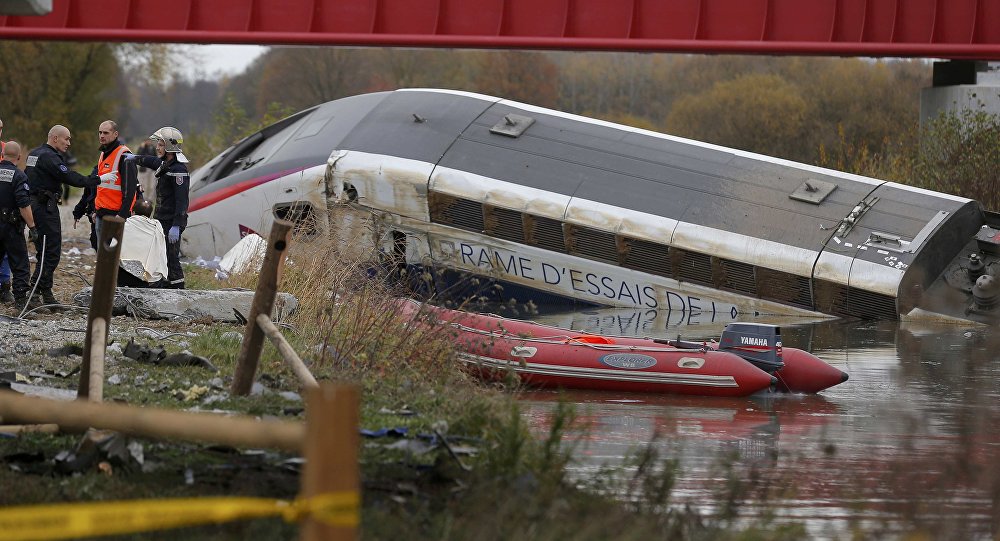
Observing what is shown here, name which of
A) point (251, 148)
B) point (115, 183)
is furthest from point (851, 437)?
point (251, 148)

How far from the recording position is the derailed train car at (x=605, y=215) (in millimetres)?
18156

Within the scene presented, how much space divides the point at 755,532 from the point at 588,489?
1.41 m

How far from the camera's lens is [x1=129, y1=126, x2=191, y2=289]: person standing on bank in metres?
14.3

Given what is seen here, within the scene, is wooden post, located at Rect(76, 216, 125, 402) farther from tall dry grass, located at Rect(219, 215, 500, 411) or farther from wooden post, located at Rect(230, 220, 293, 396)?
tall dry grass, located at Rect(219, 215, 500, 411)

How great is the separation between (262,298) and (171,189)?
26.7 ft

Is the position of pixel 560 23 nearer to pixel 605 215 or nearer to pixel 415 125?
pixel 605 215

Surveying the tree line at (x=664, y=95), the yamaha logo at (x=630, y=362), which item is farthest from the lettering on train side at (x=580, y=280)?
the yamaha logo at (x=630, y=362)

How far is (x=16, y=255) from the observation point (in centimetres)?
1294

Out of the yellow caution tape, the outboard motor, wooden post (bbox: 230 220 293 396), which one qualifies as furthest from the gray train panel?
the yellow caution tape

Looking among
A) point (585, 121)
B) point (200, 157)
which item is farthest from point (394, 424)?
point (200, 157)

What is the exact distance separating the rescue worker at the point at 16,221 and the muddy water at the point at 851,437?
5.69 metres

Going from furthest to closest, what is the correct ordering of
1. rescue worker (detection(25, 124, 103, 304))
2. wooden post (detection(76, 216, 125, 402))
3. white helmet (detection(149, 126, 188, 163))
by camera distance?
white helmet (detection(149, 126, 188, 163)) → rescue worker (detection(25, 124, 103, 304)) → wooden post (detection(76, 216, 125, 402))

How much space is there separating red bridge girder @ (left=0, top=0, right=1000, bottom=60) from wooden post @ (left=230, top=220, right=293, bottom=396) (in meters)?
9.40

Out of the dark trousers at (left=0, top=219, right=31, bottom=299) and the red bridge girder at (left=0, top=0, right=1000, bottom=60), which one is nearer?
the dark trousers at (left=0, top=219, right=31, bottom=299)
